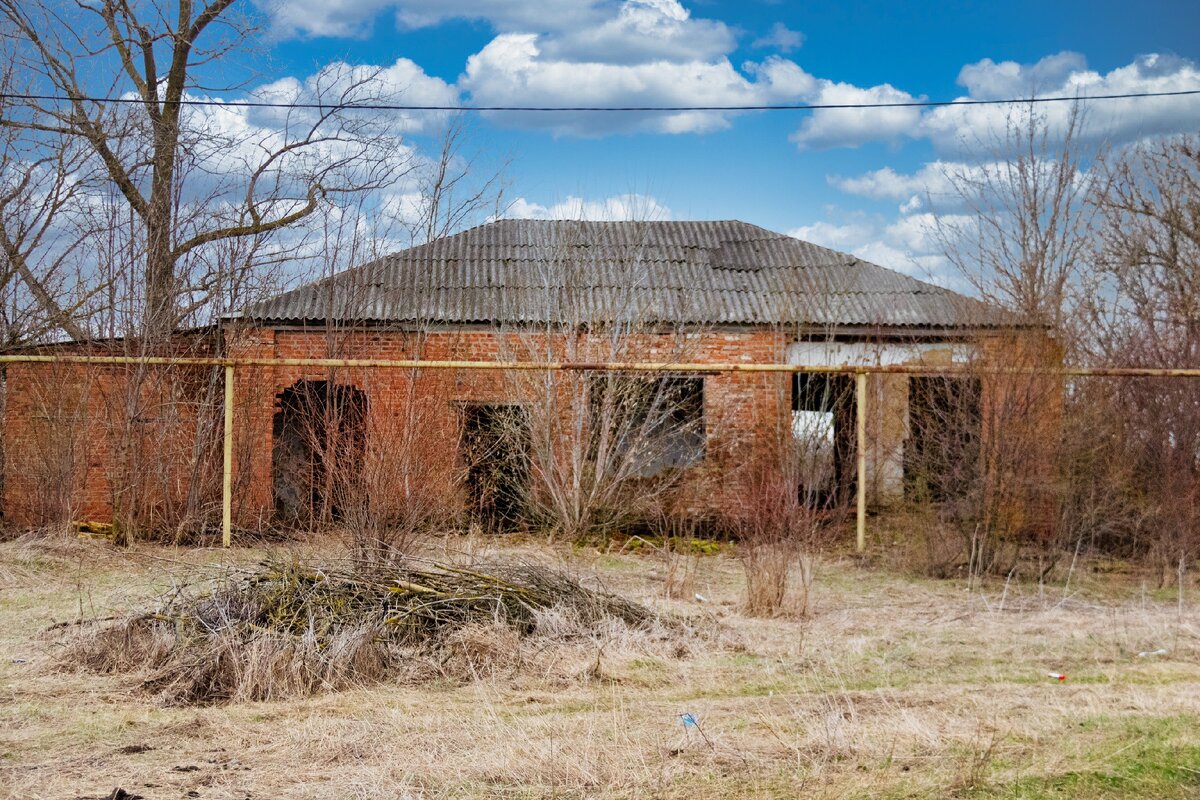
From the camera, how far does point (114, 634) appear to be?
6.61 meters

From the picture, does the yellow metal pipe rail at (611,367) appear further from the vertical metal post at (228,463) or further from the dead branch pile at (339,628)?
the dead branch pile at (339,628)

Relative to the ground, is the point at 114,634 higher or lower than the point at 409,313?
lower

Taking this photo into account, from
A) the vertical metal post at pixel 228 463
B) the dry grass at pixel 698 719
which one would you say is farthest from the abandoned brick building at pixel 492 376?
the dry grass at pixel 698 719

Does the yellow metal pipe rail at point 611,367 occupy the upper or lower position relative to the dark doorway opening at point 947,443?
upper

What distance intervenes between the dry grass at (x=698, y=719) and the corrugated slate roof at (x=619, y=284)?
22.7 feet

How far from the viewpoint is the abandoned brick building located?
11055 millimetres

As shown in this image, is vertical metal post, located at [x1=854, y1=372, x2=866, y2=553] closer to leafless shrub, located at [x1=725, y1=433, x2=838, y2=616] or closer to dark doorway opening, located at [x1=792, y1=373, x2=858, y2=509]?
dark doorway opening, located at [x1=792, y1=373, x2=858, y2=509]

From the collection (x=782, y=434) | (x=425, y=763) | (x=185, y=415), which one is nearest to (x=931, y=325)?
(x=782, y=434)

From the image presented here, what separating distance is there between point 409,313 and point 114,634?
9138 mm

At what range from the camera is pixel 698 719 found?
17.6 ft

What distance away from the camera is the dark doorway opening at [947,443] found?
10164 mm

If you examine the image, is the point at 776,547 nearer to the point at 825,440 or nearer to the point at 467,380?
the point at 825,440

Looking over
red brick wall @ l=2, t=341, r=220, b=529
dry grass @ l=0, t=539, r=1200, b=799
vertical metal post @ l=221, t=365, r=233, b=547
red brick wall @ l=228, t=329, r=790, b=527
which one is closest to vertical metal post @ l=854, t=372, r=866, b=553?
red brick wall @ l=228, t=329, r=790, b=527

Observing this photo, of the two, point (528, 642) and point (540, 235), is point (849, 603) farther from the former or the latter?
point (540, 235)
